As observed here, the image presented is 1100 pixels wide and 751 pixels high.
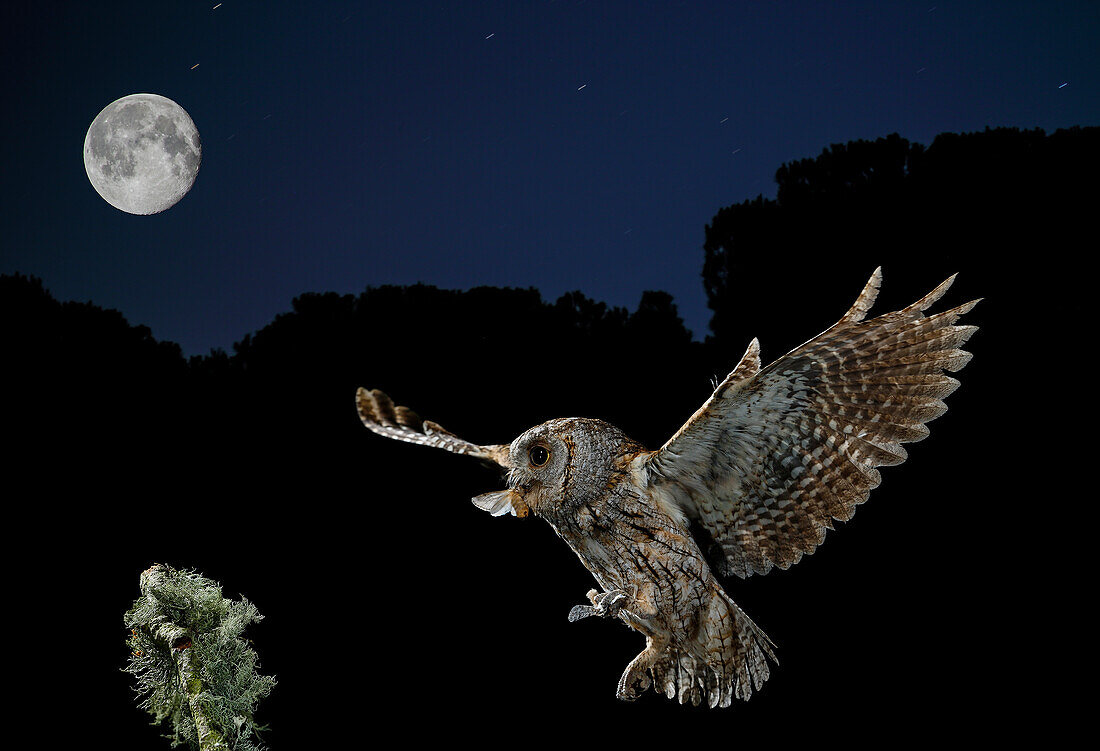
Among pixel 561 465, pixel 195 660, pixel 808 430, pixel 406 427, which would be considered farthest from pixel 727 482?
pixel 195 660

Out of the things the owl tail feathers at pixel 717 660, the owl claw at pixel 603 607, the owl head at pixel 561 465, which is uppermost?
the owl head at pixel 561 465

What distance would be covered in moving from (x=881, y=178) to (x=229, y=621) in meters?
3.61

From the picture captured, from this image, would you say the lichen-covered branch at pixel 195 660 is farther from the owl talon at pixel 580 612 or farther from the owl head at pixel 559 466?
the owl talon at pixel 580 612

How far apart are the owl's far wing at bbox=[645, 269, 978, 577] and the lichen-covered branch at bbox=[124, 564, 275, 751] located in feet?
5.14

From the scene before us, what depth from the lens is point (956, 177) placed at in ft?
12.9

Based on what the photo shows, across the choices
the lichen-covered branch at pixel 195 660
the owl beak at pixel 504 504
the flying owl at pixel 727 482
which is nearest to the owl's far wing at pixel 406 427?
the owl beak at pixel 504 504

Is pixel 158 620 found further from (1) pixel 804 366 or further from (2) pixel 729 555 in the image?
(1) pixel 804 366

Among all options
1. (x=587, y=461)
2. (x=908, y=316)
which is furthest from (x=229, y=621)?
(x=908, y=316)

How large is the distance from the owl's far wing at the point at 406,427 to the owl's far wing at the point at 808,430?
2.50 feet

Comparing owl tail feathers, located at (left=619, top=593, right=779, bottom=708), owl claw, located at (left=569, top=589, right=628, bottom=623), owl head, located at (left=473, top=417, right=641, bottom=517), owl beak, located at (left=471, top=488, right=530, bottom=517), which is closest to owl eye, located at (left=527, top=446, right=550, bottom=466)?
owl head, located at (left=473, top=417, right=641, bottom=517)

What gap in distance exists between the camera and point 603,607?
2709mm

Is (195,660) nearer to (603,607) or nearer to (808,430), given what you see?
(603,607)

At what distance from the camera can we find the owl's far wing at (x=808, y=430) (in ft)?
8.20

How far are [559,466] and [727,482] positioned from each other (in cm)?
59
